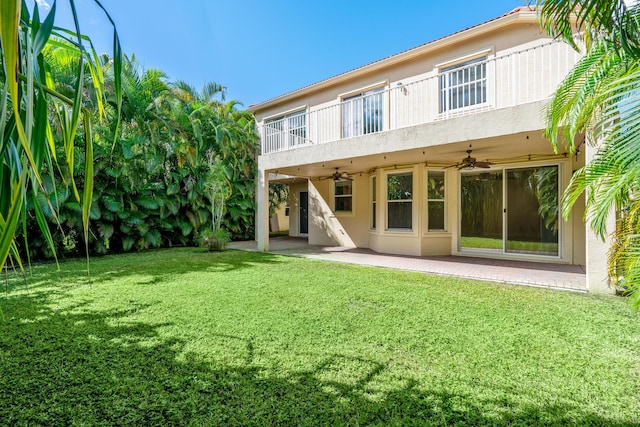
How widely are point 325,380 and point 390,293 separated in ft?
10.3

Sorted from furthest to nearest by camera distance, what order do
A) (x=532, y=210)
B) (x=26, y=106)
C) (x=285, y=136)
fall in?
(x=285, y=136)
(x=532, y=210)
(x=26, y=106)

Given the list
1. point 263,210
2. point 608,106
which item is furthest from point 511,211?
point 263,210

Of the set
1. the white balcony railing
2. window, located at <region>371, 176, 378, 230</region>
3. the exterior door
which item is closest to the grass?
the white balcony railing

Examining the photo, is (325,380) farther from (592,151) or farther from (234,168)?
(234,168)

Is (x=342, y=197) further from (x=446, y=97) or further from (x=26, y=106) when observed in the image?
(x=26, y=106)

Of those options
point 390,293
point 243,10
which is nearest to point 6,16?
point 390,293

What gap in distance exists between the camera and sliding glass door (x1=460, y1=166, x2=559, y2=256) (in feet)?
28.7

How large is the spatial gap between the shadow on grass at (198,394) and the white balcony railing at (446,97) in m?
6.80

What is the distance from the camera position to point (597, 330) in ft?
13.5

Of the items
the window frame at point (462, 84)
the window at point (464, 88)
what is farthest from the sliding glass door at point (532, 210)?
the window at point (464, 88)

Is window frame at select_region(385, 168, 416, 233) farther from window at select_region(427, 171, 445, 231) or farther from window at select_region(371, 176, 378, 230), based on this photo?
window at select_region(371, 176, 378, 230)

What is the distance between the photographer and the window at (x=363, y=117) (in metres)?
10.1

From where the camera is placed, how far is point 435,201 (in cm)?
1034

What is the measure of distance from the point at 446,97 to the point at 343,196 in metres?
5.66
